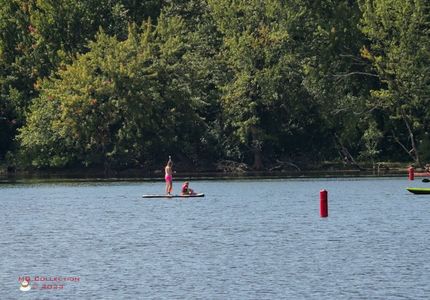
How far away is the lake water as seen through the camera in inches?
1655

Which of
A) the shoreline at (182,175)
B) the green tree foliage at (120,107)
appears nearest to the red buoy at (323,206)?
the shoreline at (182,175)

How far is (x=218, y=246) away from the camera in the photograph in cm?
5466

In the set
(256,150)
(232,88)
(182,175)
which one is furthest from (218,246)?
(232,88)

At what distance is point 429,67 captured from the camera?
401 ft

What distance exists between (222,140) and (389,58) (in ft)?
61.1

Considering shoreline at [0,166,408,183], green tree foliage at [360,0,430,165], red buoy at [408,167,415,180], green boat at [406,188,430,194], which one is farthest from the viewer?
green tree foliage at [360,0,430,165]

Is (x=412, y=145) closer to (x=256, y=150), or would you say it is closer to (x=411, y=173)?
(x=256, y=150)

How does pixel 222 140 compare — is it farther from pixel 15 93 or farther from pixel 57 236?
pixel 57 236

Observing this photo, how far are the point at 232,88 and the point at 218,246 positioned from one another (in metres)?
73.6

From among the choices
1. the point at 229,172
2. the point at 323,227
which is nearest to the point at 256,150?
the point at 229,172

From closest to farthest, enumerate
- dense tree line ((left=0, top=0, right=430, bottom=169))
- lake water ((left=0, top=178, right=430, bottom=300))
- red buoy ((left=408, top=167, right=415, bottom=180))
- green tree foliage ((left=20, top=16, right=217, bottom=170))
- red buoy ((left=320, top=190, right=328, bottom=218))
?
1. lake water ((left=0, top=178, right=430, bottom=300))
2. red buoy ((left=320, top=190, right=328, bottom=218))
3. red buoy ((left=408, top=167, right=415, bottom=180))
4. dense tree line ((left=0, top=0, right=430, bottom=169))
5. green tree foliage ((left=20, top=16, right=217, bottom=170))

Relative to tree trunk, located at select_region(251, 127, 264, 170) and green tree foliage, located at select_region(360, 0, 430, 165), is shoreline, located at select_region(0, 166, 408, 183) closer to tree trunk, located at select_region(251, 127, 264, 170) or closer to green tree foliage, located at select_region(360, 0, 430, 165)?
tree trunk, located at select_region(251, 127, 264, 170)

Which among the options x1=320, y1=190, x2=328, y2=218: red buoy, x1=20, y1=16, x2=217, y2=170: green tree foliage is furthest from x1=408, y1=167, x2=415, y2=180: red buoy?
x1=320, y1=190, x2=328, y2=218: red buoy

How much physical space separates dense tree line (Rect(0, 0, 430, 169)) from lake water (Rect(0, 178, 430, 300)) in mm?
33524
